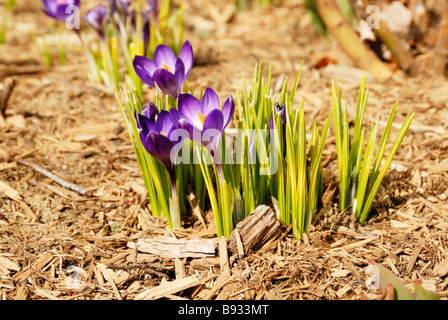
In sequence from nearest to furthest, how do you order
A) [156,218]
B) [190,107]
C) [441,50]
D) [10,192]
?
[190,107] < [156,218] < [10,192] < [441,50]

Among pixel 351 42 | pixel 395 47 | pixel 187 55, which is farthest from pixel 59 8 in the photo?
pixel 395 47

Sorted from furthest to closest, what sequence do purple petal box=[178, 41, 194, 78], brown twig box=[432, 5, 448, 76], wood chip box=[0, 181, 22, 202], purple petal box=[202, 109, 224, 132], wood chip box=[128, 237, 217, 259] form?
brown twig box=[432, 5, 448, 76] → wood chip box=[0, 181, 22, 202] → wood chip box=[128, 237, 217, 259] → purple petal box=[178, 41, 194, 78] → purple petal box=[202, 109, 224, 132]

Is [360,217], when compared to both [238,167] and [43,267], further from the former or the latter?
[43,267]

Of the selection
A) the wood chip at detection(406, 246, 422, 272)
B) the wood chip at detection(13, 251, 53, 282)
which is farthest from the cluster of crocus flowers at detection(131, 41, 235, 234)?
the wood chip at detection(406, 246, 422, 272)

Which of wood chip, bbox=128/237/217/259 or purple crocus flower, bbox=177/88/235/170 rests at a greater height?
purple crocus flower, bbox=177/88/235/170

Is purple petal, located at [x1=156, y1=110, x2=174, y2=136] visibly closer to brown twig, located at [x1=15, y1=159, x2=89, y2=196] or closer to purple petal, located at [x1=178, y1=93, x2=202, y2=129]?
purple petal, located at [x1=178, y1=93, x2=202, y2=129]

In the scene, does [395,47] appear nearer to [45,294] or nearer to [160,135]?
[160,135]
